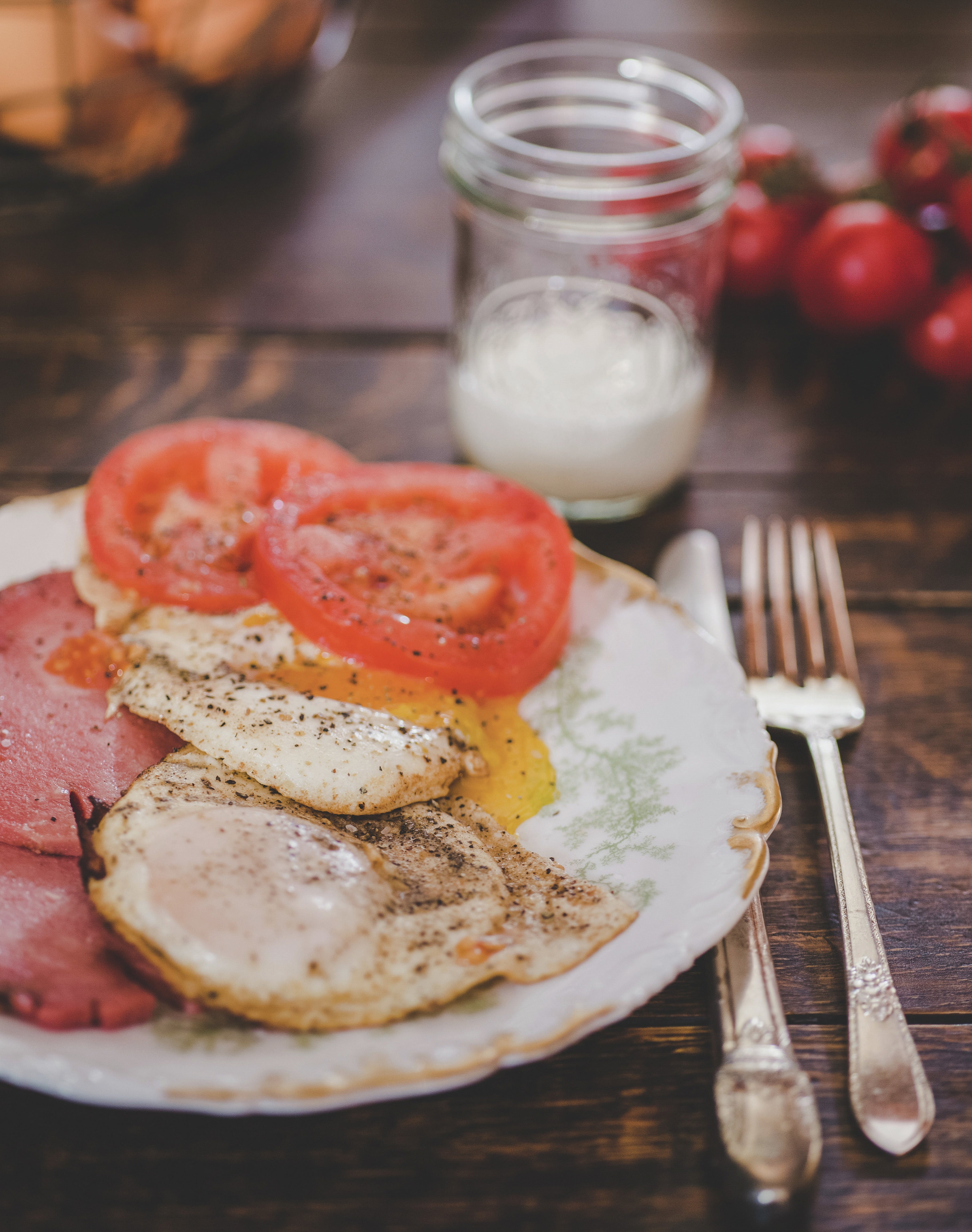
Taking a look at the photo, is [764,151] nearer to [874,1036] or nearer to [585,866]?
[585,866]

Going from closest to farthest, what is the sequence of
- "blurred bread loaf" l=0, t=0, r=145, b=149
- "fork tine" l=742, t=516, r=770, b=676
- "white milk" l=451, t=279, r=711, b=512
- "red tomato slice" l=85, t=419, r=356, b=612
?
1. "red tomato slice" l=85, t=419, r=356, b=612
2. "fork tine" l=742, t=516, r=770, b=676
3. "white milk" l=451, t=279, r=711, b=512
4. "blurred bread loaf" l=0, t=0, r=145, b=149

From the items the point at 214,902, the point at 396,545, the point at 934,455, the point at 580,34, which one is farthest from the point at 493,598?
the point at 580,34

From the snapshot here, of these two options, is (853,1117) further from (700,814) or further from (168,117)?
(168,117)

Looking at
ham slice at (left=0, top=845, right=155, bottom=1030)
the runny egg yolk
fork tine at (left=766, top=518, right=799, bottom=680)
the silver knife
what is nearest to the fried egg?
the runny egg yolk

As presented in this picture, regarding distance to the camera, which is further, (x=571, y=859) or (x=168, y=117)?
(x=168, y=117)

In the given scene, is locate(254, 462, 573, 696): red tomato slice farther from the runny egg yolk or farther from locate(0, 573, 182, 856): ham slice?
locate(0, 573, 182, 856): ham slice

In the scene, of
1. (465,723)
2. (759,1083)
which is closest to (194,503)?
(465,723)

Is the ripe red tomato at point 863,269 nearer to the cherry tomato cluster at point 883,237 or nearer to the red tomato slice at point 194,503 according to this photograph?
the cherry tomato cluster at point 883,237
